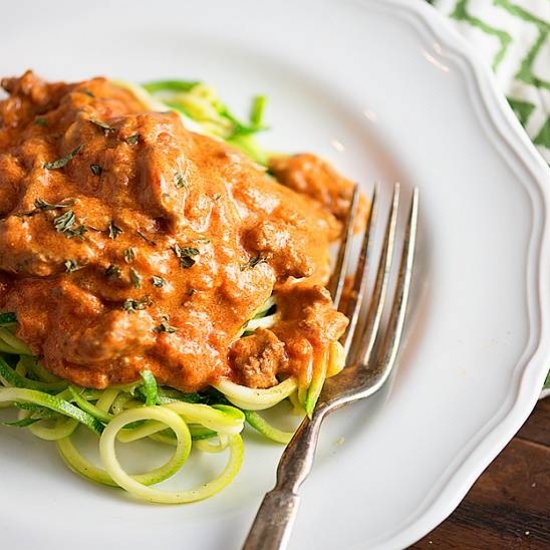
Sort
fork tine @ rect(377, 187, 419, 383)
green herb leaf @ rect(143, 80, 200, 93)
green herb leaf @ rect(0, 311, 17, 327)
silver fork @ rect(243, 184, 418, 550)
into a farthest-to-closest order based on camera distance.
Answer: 1. green herb leaf @ rect(143, 80, 200, 93)
2. fork tine @ rect(377, 187, 419, 383)
3. green herb leaf @ rect(0, 311, 17, 327)
4. silver fork @ rect(243, 184, 418, 550)

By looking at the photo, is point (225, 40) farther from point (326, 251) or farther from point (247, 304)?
point (247, 304)

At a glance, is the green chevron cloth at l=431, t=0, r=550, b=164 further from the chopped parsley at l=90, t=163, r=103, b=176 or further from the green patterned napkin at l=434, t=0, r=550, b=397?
the chopped parsley at l=90, t=163, r=103, b=176

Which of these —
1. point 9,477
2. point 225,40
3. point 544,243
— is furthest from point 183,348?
point 225,40

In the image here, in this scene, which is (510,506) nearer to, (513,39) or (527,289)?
(527,289)

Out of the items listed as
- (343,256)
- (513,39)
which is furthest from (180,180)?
(513,39)

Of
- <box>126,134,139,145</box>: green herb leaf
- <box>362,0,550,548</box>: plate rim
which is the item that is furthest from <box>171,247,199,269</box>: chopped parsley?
<box>362,0,550,548</box>: plate rim
